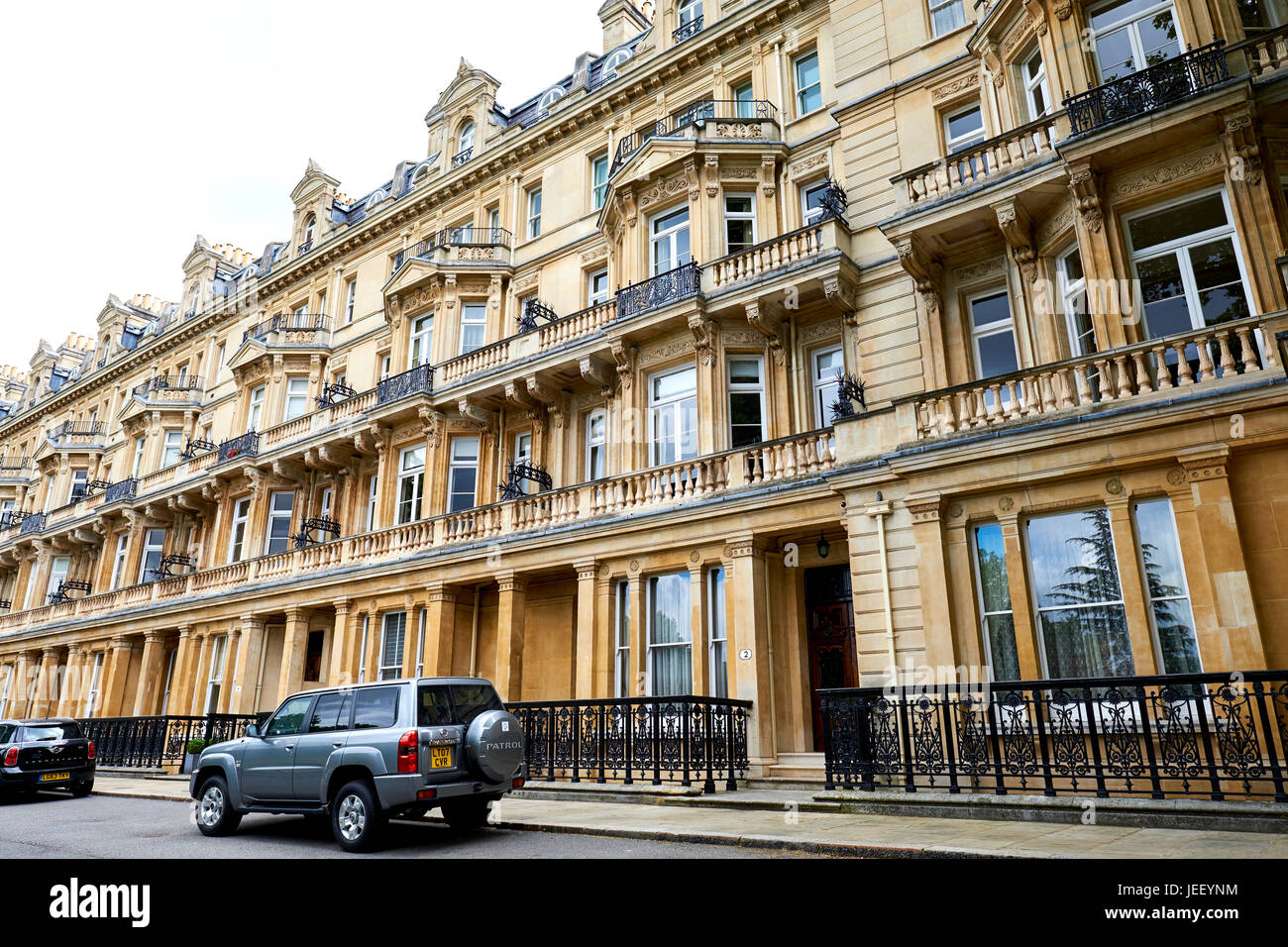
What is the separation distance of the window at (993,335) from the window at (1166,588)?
170 inches

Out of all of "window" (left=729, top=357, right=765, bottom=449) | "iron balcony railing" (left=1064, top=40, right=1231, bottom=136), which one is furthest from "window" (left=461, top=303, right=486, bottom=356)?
"iron balcony railing" (left=1064, top=40, right=1231, bottom=136)

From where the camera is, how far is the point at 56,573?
39.5 m

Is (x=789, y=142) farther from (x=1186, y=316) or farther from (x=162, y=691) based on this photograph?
(x=162, y=691)

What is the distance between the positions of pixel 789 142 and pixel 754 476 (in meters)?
9.06

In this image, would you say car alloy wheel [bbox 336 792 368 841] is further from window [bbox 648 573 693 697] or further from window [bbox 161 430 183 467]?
window [bbox 161 430 183 467]

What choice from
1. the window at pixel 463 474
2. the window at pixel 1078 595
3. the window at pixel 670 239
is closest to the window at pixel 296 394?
the window at pixel 463 474

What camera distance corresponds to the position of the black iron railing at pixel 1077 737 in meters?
8.55

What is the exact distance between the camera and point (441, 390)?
22781mm

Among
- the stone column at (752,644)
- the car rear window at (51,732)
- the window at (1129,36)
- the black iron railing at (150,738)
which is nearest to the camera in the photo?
the window at (1129,36)

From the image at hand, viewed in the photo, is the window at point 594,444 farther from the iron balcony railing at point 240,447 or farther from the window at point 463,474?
the iron balcony railing at point 240,447

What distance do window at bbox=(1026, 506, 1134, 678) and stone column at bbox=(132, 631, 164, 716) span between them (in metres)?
30.6

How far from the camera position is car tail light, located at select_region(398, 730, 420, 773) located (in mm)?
8648
